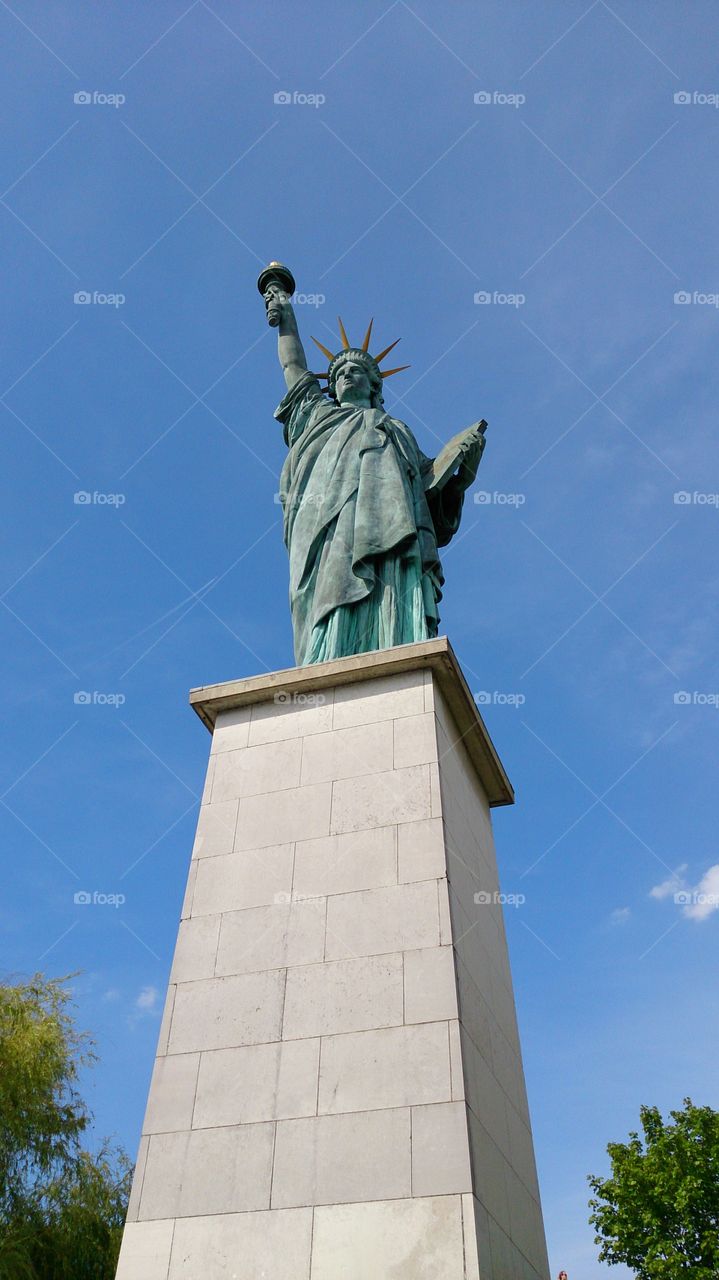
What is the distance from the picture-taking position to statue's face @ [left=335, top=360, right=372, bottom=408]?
12.7m

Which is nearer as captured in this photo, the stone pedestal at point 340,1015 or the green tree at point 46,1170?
the stone pedestal at point 340,1015

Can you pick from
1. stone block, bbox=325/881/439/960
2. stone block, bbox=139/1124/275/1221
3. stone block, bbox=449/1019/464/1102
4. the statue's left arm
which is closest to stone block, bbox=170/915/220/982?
stone block, bbox=325/881/439/960

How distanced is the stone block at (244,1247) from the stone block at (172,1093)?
2.01ft

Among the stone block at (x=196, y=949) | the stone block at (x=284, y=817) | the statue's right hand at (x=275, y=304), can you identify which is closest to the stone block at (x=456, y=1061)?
the stone block at (x=284, y=817)

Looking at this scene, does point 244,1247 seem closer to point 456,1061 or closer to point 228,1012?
point 228,1012

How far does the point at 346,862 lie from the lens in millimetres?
7098

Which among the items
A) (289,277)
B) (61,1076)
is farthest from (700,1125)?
(289,277)

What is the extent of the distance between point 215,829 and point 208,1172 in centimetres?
260

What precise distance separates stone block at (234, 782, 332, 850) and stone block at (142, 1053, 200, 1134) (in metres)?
1.66

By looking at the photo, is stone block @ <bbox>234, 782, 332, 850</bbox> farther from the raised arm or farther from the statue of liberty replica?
A: the raised arm

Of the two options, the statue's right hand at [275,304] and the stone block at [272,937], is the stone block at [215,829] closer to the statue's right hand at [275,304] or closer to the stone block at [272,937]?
the stone block at [272,937]

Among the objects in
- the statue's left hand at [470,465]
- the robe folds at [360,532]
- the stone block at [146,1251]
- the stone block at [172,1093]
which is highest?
the statue's left hand at [470,465]

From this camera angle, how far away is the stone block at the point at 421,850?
6811 millimetres

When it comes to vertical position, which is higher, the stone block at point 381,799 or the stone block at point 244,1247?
the stone block at point 381,799
